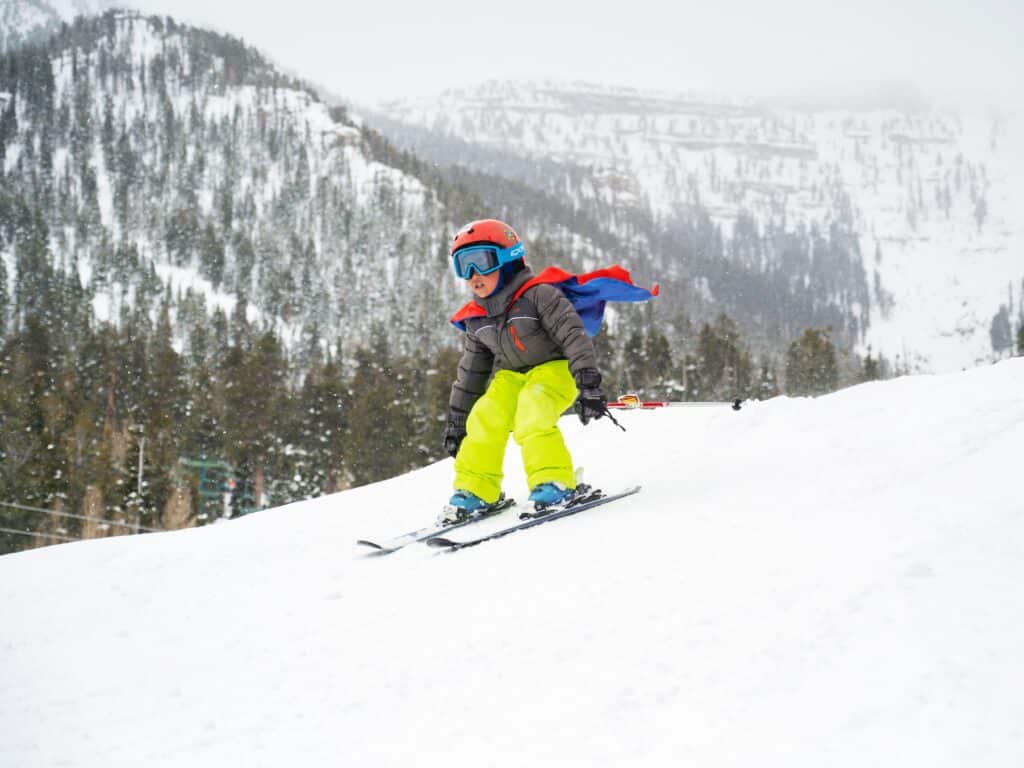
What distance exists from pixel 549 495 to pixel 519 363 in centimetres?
97

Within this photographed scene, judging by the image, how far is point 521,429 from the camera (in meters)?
4.82

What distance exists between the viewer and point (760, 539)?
3053 mm

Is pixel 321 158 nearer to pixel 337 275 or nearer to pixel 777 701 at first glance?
pixel 337 275

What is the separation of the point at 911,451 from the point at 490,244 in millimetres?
2789

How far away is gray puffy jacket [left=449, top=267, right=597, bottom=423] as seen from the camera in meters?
4.84

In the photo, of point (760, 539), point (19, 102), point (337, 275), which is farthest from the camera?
point (19, 102)

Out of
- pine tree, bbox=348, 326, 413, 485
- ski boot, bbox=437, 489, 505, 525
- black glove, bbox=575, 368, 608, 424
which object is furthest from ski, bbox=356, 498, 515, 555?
pine tree, bbox=348, 326, 413, 485

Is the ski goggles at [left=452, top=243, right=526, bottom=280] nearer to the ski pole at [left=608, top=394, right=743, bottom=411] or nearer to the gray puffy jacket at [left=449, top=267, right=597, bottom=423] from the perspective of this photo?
the gray puffy jacket at [left=449, top=267, right=597, bottom=423]

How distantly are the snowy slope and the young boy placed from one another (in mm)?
662

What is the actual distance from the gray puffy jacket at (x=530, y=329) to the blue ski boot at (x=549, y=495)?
2.35ft

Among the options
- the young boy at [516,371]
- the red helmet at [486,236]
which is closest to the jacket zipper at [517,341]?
the young boy at [516,371]

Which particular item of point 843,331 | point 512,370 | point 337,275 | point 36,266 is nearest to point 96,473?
point 512,370

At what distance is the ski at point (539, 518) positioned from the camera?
3979 mm

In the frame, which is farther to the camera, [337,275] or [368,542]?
[337,275]
